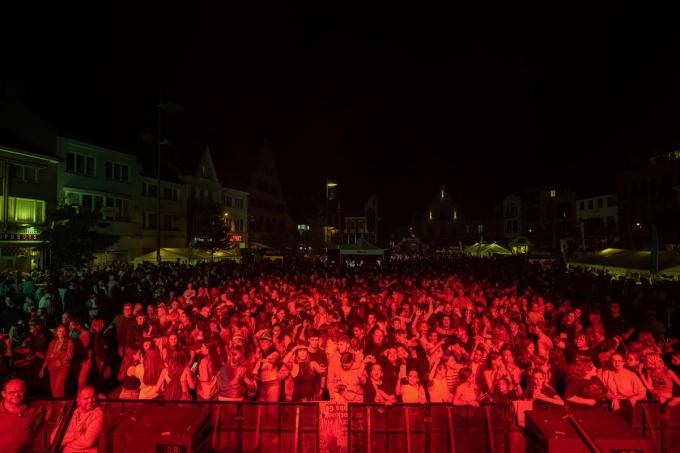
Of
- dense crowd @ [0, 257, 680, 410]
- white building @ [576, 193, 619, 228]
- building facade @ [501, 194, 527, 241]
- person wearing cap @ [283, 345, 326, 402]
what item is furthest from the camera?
building facade @ [501, 194, 527, 241]

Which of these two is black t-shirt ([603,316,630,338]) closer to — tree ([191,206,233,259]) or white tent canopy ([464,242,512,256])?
white tent canopy ([464,242,512,256])

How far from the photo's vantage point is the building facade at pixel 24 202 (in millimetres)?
25312

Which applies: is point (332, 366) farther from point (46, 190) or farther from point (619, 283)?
point (46, 190)

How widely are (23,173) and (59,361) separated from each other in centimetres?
2336

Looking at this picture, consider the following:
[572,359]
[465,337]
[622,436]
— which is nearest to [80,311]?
[465,337]

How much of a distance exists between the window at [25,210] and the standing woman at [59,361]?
21.4 metres

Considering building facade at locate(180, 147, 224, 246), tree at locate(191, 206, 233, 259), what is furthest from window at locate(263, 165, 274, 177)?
tree at locate(191, 206, 233, 259)

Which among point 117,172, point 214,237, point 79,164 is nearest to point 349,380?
point 79,164

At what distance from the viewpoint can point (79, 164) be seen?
30.8 m

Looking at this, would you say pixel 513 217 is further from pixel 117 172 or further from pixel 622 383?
pixel 622 383

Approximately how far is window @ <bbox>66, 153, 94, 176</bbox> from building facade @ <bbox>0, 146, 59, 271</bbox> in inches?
44.8

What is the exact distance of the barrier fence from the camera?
5.63 m

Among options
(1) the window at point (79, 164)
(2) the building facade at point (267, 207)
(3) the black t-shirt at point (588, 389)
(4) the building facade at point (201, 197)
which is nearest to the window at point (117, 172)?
(1) the window at point (79, 164)

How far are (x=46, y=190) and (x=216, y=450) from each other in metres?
27.3
